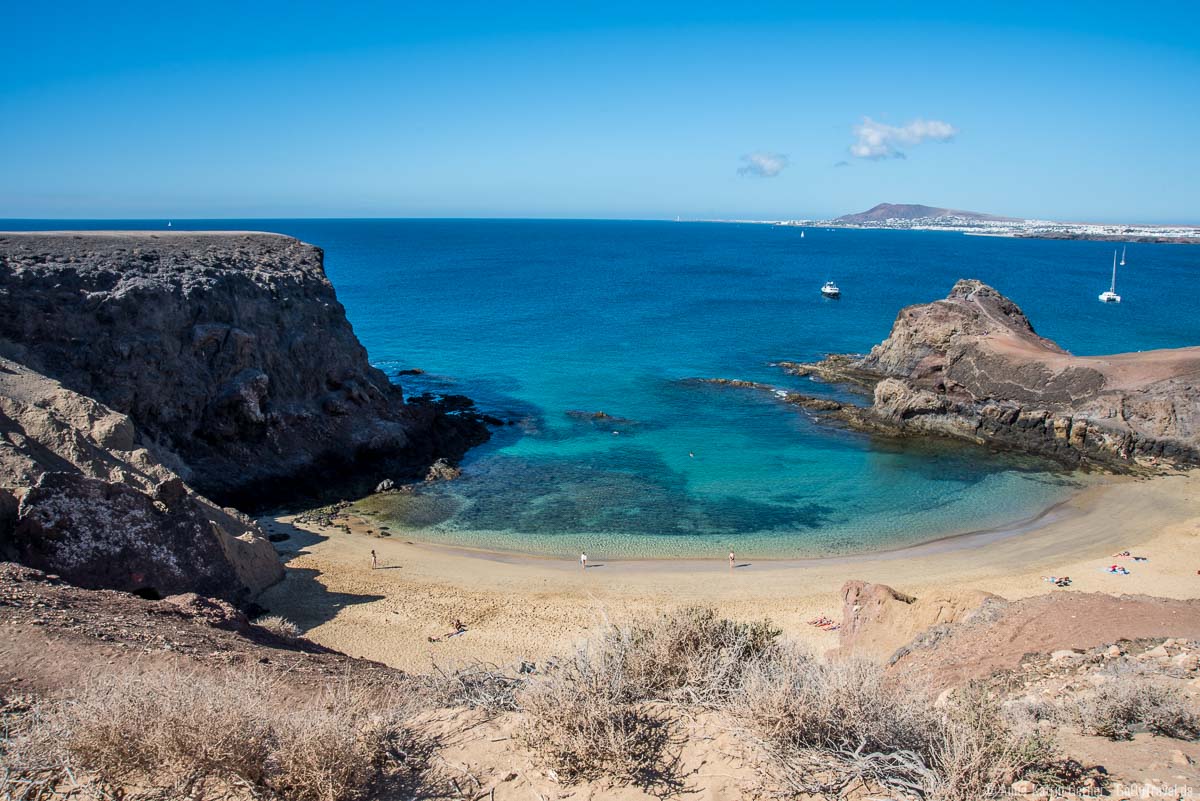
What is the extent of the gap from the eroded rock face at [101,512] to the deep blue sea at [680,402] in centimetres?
814


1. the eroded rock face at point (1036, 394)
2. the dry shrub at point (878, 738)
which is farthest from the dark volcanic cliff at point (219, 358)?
the dry shrub at point (878, 738)

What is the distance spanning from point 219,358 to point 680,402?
23510 millimetres

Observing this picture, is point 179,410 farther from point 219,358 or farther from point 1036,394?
point 1036,394

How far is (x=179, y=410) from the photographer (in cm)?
2755

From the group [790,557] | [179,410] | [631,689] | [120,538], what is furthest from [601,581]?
[179,410]

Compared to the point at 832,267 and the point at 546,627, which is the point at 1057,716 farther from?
the point at 832,267

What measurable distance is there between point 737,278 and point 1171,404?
74.3m

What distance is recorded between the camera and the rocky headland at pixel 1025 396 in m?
33.9

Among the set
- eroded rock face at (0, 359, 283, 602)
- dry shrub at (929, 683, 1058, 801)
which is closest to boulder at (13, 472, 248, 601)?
eroded rock face at (0, 359, 283, 602)

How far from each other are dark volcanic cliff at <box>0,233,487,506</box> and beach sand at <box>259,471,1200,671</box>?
424 cm

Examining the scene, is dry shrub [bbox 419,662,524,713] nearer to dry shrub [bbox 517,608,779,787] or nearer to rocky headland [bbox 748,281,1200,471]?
dry shrub [bbox 517,608,779,787]

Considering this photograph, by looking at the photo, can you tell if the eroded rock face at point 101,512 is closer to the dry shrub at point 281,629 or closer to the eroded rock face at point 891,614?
the dry shrub at point 281,629

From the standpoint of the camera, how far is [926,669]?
12.0 metres

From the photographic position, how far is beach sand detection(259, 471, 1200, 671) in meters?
18.7
